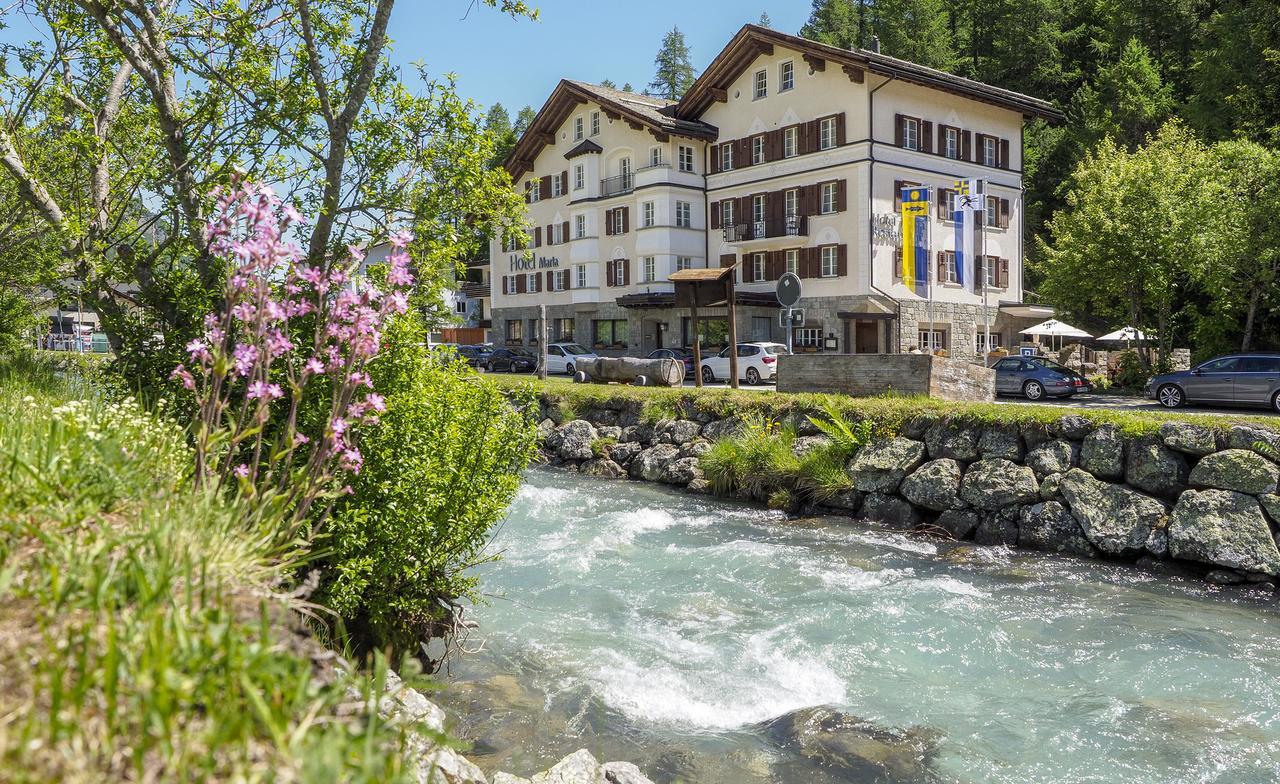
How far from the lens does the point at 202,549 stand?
3.22m

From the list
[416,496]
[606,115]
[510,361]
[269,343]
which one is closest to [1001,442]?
[416,496]

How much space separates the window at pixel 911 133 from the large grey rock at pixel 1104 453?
30.4m

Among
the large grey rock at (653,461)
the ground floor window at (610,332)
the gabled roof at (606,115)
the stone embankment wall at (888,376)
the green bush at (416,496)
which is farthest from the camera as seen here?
the ground floor window at (610,332)

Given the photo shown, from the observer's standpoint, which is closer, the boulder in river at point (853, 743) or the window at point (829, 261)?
the boulder in river at point (853, 743)

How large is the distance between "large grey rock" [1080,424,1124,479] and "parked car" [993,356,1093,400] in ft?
53.3

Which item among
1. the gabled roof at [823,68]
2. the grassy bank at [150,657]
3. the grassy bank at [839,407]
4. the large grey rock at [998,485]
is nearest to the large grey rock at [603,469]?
the grassy bank at [839,407]

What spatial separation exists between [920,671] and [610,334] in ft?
146

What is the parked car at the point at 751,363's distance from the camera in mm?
34250

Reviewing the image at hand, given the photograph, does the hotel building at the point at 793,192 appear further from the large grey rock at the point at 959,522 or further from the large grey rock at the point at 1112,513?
the large grey rock at the point at 1112,513

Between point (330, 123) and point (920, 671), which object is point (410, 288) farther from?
point (920, 671)

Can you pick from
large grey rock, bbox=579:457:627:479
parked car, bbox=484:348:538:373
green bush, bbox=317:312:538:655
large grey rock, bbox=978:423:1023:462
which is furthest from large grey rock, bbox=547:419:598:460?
parked car, bbox=484:348:538:373

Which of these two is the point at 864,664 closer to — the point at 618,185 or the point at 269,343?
the point at 269,343

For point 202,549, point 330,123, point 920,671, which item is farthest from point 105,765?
point 920,671

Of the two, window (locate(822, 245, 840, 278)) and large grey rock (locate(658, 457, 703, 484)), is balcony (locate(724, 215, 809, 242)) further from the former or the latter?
large grey rock (locate(658, 457, 703, 484))
